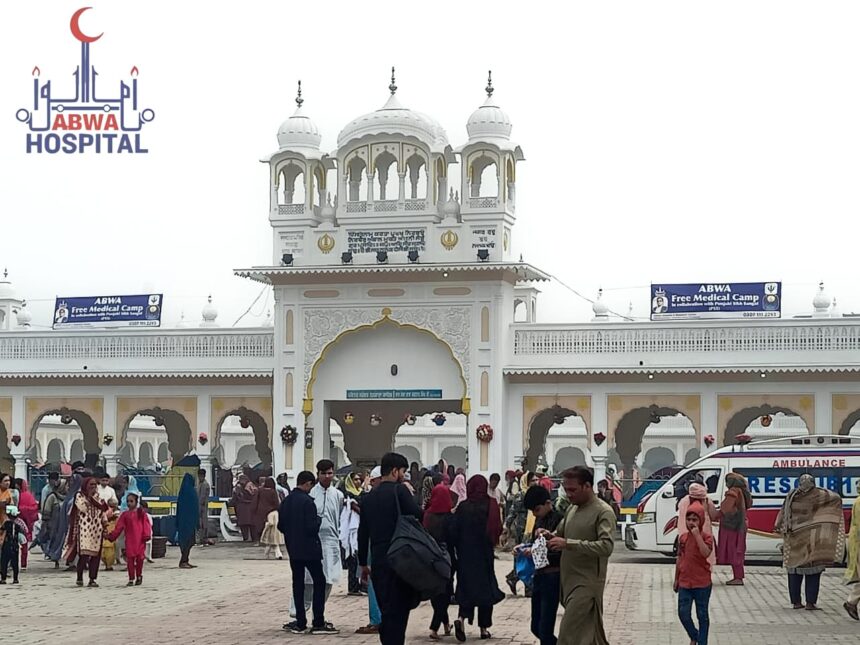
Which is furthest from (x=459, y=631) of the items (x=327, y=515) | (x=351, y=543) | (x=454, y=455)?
(x=454, y=455)

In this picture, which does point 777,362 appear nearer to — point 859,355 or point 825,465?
point 859,355

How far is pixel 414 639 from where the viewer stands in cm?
1384

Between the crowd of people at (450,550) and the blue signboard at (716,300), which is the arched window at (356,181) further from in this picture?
the crowd of people at (450,550)

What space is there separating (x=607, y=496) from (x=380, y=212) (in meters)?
8.31

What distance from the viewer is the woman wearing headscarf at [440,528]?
13602mm

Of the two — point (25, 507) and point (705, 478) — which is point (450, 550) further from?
point (25, 507)

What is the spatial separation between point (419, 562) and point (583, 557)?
1379mm

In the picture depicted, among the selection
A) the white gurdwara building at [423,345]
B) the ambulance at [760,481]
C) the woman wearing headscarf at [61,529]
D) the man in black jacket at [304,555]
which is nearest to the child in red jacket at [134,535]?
the woman wearing headscarf at [61,529]

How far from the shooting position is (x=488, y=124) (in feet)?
107

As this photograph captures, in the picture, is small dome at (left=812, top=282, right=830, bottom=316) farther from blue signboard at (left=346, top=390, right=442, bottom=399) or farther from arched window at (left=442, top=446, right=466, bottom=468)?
arched window at (left=442, top=446, right=466, bottom=468)

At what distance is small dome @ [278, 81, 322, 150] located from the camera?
1321 inches

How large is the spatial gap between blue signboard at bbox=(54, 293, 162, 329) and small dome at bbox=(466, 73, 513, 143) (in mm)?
8562

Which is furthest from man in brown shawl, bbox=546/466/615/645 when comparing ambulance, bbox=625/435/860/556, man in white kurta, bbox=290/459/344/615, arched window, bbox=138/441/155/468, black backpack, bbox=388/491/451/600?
arched window, bbox=138/441/155/468

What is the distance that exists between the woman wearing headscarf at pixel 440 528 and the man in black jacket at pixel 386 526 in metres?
1.67
